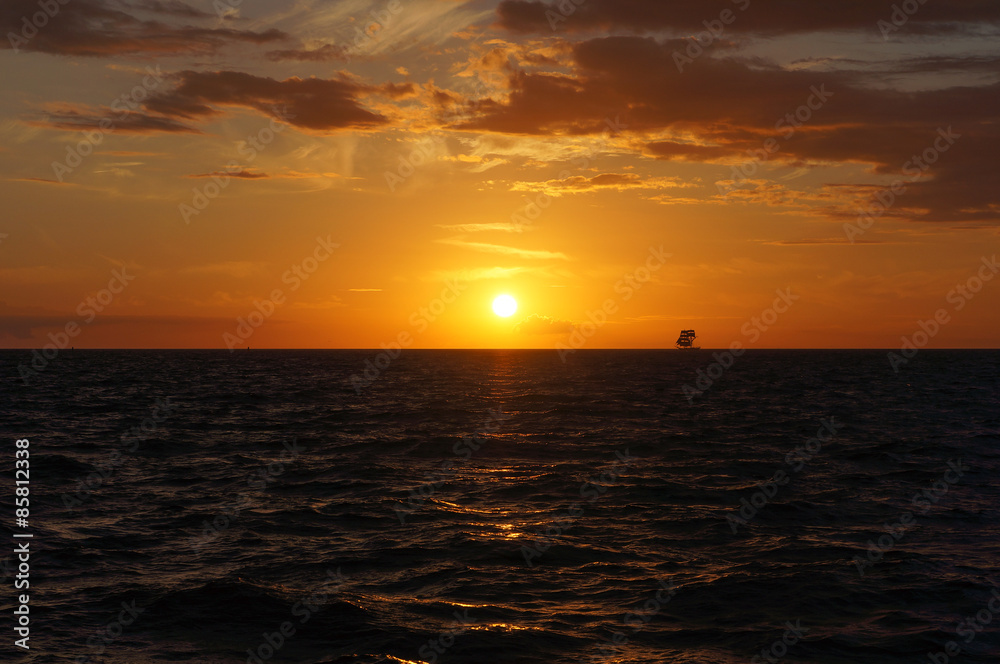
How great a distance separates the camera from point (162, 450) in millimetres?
31125

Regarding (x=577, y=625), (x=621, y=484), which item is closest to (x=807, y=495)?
(x=621, y=484)

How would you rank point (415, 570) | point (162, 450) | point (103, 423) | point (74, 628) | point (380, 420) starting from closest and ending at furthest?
point (74, 628), point (415, 570), point (162, 450), point (103, 423), point (380, 420)

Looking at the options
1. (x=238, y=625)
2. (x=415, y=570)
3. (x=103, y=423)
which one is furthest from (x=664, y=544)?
(x=103, y=423)

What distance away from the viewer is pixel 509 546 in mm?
17062

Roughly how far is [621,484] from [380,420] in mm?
23381

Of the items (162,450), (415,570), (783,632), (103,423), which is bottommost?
(783,632)

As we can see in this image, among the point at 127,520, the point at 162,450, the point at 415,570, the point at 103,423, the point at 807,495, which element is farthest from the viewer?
the point at 103,423

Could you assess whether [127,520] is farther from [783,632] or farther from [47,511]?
[783,632]

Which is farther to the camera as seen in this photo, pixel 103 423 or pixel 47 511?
pixel 103 423

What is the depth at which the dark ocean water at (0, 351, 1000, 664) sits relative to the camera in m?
11.9

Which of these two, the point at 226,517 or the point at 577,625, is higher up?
the point at 226,517

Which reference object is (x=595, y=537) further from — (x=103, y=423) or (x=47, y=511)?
(x=103, y=423)

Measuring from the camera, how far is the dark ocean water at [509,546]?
469 inches

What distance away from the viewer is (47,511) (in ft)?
63.3
